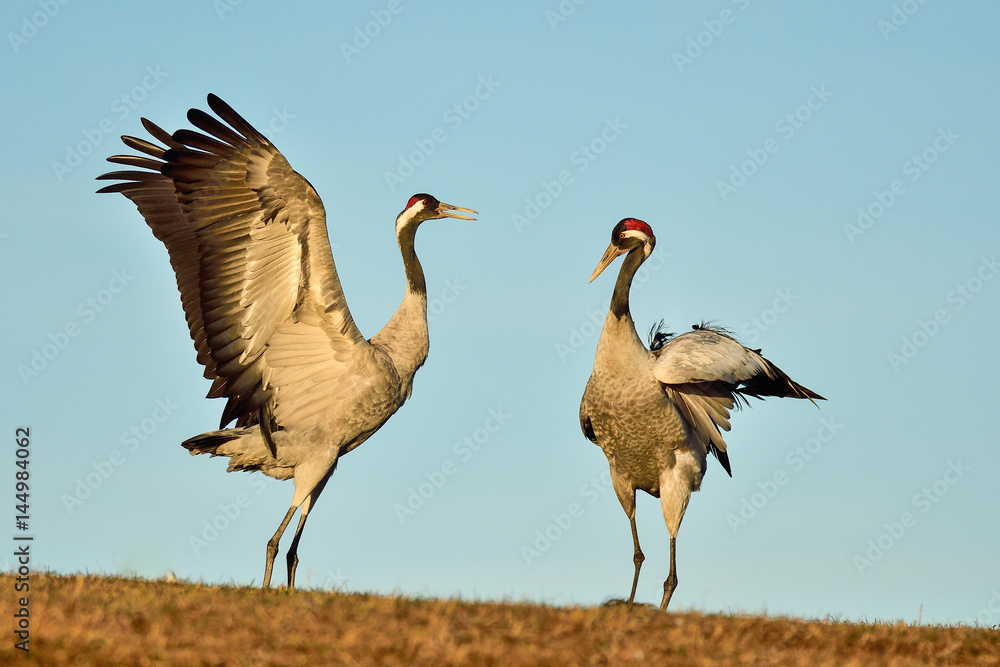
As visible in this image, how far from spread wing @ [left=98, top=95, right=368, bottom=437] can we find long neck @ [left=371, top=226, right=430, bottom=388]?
1.65ft

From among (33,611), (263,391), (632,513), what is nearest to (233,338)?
(263,391)

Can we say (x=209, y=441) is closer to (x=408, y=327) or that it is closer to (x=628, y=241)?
(x=408, y=327)

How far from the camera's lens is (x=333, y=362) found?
9492mm

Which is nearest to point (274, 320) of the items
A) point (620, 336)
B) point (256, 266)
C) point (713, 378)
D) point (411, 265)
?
point (256, 266)

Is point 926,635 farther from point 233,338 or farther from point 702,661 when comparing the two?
point 233,338

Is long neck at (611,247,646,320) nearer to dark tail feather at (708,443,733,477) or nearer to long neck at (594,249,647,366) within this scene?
long neck at (594,249,647,366)

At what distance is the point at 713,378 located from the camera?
10.0 metres

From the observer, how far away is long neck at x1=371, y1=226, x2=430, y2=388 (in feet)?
32.5

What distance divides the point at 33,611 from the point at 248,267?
346 cm

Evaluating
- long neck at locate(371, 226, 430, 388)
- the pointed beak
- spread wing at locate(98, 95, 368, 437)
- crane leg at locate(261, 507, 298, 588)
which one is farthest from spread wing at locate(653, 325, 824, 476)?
crane leg at locate(261, 507, 298, 588)

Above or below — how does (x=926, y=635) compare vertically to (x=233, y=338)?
below

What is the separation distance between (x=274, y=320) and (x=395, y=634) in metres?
3.72

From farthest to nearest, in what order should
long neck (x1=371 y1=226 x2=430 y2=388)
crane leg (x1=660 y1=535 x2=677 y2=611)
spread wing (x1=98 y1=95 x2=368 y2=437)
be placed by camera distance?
long neck (x1=371 y1=226 x2=430 y2=388) → crane leg (x1=660 y1=535 x2=677 y2=611) → spread wing (x1=98 y1=95 x2=368 y2=437)

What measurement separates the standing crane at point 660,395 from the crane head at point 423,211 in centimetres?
172
